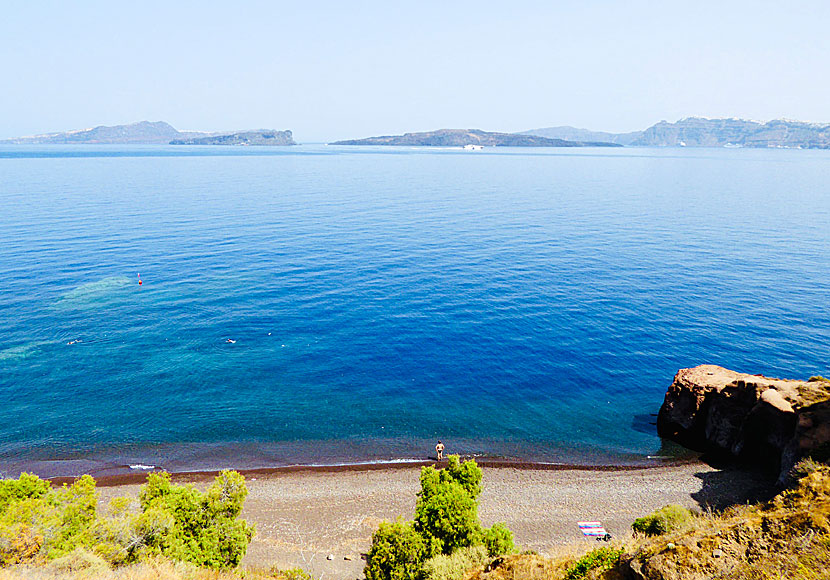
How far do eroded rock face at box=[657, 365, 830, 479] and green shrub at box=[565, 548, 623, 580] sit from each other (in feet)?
67.6

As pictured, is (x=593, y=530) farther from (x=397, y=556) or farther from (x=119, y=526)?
(x=119, y=526)

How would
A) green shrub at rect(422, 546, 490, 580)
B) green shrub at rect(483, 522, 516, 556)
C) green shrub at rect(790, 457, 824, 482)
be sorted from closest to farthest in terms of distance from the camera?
green shrub at rect(422, 546, 490, 580) < green shrub at rect(483, 522, 516, 556) < green shrub at rect(790, 457, 824, 482)

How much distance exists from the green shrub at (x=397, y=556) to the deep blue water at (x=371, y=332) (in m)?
18.6

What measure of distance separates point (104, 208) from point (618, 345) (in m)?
131

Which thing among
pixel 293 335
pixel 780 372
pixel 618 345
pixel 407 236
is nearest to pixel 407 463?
pixel 293 335

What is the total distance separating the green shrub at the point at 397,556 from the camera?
24.9 m

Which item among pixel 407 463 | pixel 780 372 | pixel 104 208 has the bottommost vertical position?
pixel 407 463

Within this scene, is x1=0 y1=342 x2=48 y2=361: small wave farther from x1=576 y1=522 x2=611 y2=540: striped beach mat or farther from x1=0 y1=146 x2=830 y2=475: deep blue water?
x1=576 y1=522 x2=611 y2=540: striped beach mat

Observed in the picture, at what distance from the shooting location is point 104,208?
409 ft

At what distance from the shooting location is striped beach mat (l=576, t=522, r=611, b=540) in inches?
1339

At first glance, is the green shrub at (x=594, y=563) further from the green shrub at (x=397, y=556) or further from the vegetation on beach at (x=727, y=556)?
the green shrub at (x=397, y=556)

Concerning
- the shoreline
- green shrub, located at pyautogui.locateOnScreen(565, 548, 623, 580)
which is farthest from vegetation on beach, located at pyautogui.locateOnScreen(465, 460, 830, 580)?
the shoreline

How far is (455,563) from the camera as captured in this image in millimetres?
24547

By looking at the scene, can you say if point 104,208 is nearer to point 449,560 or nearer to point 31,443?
point 31,443
